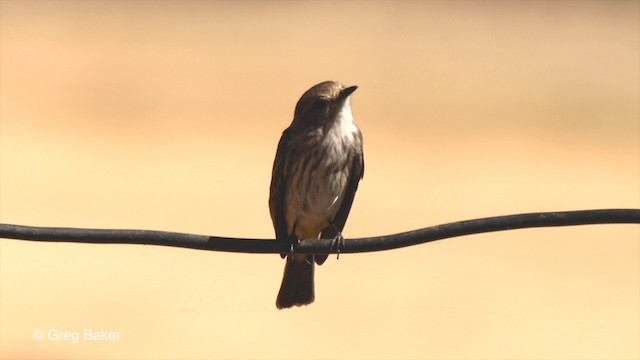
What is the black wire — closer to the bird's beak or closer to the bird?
the bird

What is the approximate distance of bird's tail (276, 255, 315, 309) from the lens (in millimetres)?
6922

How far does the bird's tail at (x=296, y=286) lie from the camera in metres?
6.92

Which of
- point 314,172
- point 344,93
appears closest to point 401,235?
point 314,172

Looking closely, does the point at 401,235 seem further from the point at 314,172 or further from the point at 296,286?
the point at 296,286

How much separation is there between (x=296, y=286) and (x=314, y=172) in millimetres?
703

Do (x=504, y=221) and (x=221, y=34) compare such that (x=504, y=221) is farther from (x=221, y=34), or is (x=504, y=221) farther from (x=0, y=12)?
(x=0, y=12)

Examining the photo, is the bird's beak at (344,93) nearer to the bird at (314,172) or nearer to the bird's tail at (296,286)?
the bird at (314,172)

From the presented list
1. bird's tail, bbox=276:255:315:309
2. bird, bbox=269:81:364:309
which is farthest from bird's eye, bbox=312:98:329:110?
bird's tail, bbox=276:255:315:309

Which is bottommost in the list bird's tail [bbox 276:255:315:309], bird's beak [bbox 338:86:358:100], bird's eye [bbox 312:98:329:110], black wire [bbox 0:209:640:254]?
bird's tail [bbox 276:255:315:309]

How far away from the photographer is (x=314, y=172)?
670cm

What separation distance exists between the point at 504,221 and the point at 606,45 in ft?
53.2

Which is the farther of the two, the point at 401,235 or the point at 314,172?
the point at 314,172

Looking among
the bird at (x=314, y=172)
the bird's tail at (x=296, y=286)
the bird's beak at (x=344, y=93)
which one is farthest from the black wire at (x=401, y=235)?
the bird's tail at (x=296, y=286)

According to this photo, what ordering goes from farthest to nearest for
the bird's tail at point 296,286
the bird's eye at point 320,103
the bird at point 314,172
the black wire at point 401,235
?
the bird's tail at point 296,286, the bird's eye at point 320,103, the bird at point 314,172, the black wire at point 401,235
